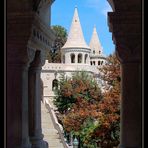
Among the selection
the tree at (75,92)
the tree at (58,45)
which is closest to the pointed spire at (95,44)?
the tree at (58,45)

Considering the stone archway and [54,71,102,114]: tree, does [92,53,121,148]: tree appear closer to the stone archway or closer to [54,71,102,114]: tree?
the stone archway

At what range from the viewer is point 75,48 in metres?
61.4

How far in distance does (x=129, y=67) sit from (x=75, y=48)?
5524 centimetres

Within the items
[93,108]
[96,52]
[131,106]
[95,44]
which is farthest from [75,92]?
[95,44]

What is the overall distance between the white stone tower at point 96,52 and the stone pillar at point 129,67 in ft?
220

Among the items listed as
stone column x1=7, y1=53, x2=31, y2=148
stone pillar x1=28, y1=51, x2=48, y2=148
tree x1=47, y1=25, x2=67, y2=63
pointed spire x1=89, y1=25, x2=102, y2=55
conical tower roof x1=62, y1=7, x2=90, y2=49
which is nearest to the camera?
stone column x1=7, y1=53, x2=31, y2=148

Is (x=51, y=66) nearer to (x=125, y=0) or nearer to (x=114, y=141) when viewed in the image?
(x=114, y=141)

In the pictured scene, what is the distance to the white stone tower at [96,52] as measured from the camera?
73.8m

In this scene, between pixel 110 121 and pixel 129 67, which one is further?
pixel 110 121

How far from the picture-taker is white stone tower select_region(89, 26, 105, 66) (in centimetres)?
7381

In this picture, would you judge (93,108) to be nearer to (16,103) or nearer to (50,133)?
(50,133)

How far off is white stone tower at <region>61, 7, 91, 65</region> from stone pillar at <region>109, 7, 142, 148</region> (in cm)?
5461

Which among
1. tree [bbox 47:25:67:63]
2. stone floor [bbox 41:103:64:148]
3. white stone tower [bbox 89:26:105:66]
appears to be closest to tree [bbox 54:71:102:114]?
stone floor [bbox 41:103:64:148]

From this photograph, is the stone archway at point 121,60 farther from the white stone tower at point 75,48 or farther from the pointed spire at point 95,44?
the pointed spire at point 95,44
